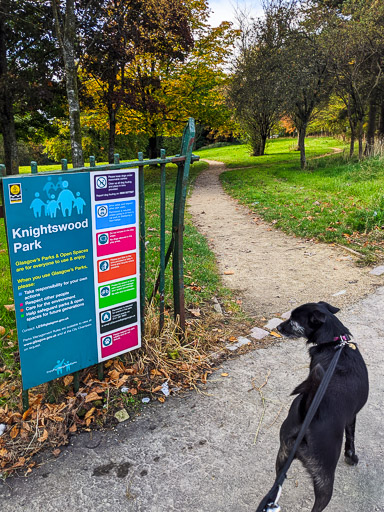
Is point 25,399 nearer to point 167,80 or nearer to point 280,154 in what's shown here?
point 167,80

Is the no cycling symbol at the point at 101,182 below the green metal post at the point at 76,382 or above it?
above

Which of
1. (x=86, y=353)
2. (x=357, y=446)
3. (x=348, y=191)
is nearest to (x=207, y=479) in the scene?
(x=357, y=446)

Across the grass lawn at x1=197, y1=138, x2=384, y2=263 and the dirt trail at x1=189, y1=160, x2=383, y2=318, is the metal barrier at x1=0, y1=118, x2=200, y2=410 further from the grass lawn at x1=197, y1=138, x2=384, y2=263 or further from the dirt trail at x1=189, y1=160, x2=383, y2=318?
the grass lawn at x1=197, y1=138, x2=384, y2=263

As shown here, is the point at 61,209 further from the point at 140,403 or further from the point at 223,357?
the point at 223,357

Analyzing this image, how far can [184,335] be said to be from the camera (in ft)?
12.8

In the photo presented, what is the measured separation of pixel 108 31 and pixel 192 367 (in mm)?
13190

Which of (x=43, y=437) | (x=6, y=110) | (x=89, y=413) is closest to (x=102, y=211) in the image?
(x=89, y=413)

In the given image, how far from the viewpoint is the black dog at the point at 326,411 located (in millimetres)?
1983

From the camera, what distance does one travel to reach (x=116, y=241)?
3.12m

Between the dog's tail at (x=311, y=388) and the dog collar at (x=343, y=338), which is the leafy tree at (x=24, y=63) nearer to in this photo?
the dog collar at (x=343, y=338)

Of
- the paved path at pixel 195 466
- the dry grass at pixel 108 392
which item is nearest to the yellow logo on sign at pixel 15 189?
the dry grass at pixel 108 392

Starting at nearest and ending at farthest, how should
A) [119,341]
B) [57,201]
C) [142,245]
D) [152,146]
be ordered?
[57,201]
[119,341]
[142,245]
[152,146]

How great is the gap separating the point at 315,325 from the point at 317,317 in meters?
0.09

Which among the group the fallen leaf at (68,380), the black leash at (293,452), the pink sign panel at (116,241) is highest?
the pink sign panel at (116,241)
